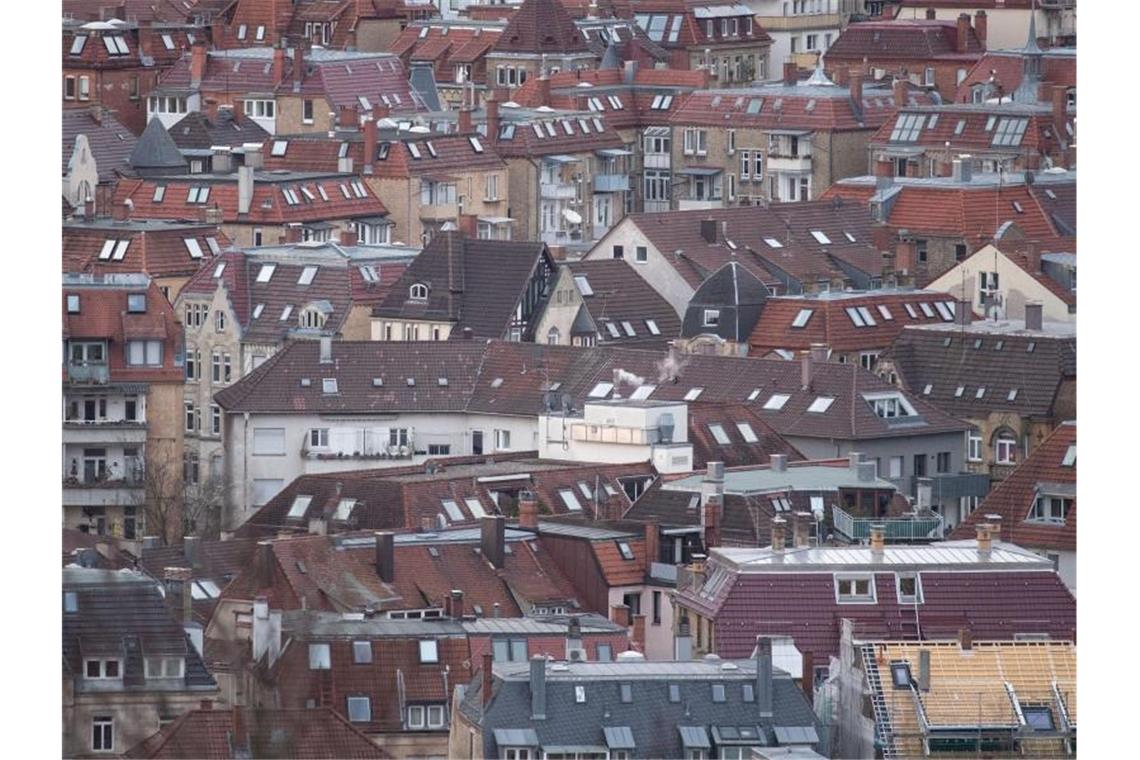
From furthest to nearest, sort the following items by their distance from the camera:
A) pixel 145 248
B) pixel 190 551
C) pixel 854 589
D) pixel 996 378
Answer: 1. pixel 145 248
2. pixel 996 378
3. pixel 190 551
4. pixel 854 589

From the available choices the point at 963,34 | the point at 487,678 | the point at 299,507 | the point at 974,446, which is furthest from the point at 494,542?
the point at 963,34

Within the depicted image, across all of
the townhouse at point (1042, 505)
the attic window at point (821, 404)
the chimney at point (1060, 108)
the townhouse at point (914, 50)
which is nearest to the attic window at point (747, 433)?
the attic window at point (821, 404)

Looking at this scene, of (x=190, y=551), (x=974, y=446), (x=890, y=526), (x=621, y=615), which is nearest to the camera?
(x=621, y=615)

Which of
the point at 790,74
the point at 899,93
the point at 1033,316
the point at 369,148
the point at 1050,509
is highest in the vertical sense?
the point at 790,74

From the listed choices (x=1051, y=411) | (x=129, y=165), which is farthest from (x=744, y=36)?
(x=1051, y=411)

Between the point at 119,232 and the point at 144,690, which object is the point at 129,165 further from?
the point at 144,690

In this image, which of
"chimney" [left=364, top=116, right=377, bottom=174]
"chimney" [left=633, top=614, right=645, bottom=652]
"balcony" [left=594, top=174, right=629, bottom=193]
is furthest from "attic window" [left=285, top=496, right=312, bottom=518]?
"balcony" [left=594, top=174, right=629, bottom=193]

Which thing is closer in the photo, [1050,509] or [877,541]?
[877,541]

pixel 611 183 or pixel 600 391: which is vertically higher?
pixel 611 183

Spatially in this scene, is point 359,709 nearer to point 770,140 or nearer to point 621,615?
point 621,615
